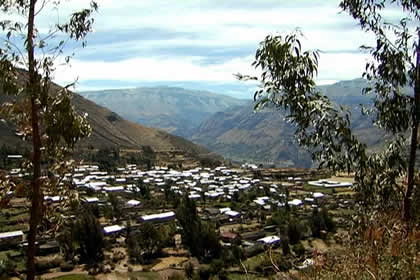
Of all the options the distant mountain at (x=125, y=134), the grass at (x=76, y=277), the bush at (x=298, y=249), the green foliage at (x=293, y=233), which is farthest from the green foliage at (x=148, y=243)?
the distant mountain at (x=125, y=134)

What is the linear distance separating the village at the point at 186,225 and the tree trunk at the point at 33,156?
0.27m

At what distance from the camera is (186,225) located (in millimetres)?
33031

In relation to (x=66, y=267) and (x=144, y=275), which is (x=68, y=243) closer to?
(x=66, y=267)

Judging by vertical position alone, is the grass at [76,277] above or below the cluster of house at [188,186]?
above

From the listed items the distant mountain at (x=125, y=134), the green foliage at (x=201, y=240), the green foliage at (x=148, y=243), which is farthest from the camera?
the distant mountain at (x=125, y=134)

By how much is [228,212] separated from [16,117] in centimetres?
3939

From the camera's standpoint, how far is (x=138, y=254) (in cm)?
3073

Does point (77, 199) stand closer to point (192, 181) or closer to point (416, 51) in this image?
point (416, 51)

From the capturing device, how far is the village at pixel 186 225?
27734mm

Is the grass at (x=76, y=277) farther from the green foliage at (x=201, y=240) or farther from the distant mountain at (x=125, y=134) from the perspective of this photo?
the distant mountain at (x=125, y=134)

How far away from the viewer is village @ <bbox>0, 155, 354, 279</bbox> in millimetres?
27734

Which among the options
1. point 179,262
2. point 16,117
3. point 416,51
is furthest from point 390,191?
point 179,262

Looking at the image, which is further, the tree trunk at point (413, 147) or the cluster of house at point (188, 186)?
the cluster of house at point (188, 186)

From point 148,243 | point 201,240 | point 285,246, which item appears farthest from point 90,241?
point 285,246
